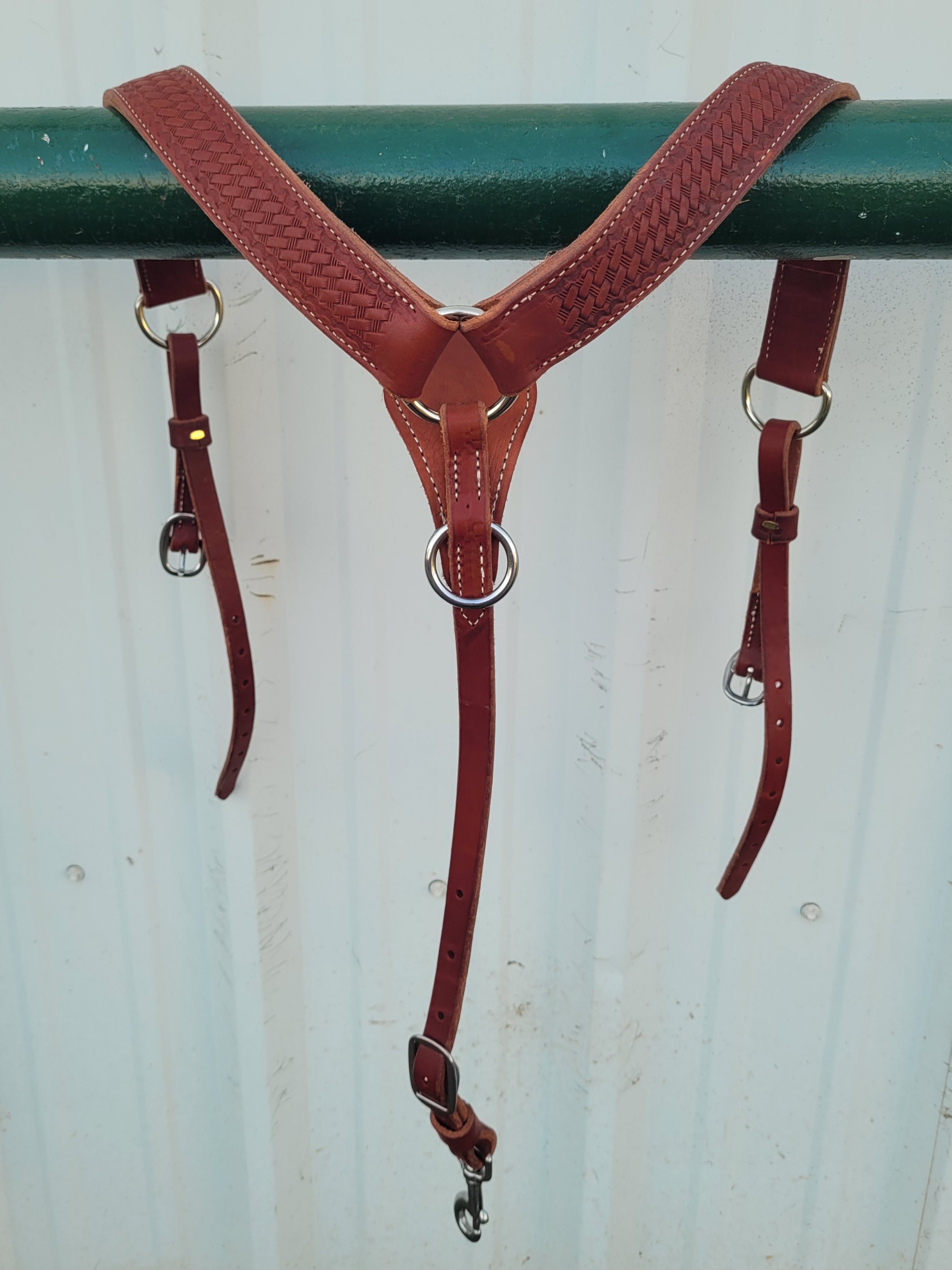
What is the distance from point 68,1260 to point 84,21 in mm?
1494

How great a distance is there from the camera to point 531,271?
20.6 inches

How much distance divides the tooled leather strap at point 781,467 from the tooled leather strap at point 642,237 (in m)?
0.16

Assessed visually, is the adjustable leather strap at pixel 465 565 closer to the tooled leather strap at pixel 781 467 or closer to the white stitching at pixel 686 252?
the white stitching at pixel 686 252

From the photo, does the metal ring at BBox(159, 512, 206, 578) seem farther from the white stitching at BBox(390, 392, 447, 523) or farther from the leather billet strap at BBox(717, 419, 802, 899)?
the leather billet strap at BBox(717, 419, 802, 899)

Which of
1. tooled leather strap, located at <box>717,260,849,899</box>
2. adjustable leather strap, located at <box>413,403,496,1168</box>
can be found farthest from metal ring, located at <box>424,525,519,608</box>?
tooled leather strap, located at <box>717,260,849,899</box>

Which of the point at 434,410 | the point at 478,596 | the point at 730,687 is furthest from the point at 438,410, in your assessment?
the point at 730,687

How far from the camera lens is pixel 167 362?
79cm

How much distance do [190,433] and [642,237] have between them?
0.43m

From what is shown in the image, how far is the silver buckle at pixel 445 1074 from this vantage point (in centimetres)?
64

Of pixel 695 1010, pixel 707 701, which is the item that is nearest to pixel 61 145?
pixel 707 701

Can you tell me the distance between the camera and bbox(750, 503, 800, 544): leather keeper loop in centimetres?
71

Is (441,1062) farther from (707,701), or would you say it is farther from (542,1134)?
(542,1134)

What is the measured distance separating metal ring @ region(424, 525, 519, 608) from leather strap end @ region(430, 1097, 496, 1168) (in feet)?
1.19

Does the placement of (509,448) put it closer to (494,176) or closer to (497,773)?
(494,176)
